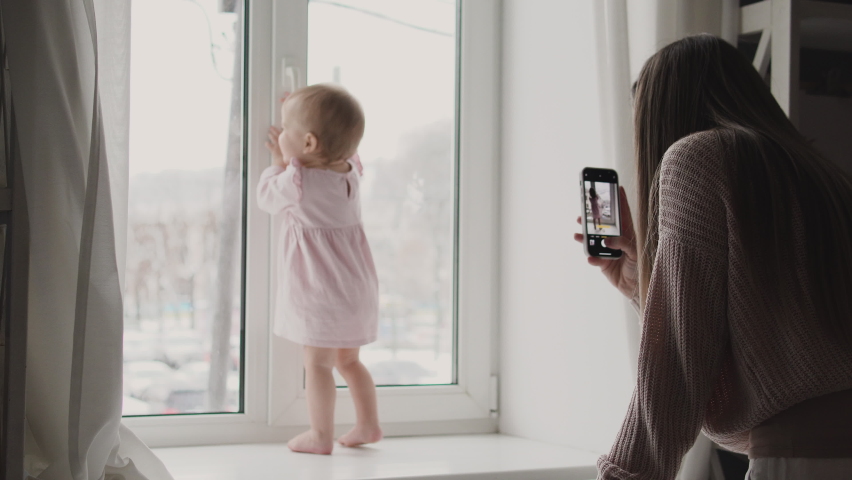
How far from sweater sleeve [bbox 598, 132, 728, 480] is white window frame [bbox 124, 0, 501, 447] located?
93 cm

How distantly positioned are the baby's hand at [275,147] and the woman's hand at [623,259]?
67 cm

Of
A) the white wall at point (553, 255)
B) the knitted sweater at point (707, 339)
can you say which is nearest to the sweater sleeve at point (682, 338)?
the knitted sweater at point (707, 339)

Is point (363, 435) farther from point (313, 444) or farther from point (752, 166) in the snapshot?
point (752, 166)

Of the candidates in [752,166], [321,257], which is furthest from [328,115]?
[752,166]

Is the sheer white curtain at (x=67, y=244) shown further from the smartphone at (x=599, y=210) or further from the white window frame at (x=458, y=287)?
the smartphone at (x=599, y=210)

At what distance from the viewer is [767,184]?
32.6 inches

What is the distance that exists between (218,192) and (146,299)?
0.27m

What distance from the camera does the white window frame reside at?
1.59 metres

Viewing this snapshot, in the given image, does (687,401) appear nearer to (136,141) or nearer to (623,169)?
(623,169)

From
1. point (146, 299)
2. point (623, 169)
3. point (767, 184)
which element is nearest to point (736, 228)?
point (767, 184)

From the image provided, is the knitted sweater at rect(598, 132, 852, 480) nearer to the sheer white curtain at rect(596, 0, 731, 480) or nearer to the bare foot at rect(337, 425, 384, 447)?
the sheer white curtain at rect(596, 0, 731, 480)

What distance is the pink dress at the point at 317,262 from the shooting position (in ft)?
4.98

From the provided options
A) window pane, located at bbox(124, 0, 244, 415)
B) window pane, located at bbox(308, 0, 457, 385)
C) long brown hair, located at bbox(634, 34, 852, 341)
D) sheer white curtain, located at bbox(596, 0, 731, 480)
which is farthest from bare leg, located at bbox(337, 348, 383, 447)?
long brown hair, located at bbox(634, 34, 852, 341)

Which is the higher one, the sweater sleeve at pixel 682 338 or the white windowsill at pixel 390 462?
the sweater sleeve at pixel 682 338
